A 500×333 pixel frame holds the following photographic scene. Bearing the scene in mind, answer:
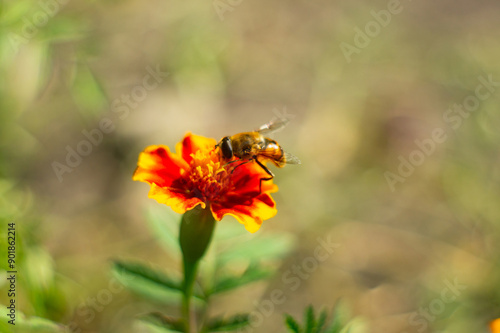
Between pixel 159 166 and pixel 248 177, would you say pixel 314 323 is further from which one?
pixel 159 166

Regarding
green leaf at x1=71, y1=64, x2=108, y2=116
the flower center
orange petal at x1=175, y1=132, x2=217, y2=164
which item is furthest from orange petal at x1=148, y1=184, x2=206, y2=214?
green leaf at x1=71, y1=64, x2=108, y2=116

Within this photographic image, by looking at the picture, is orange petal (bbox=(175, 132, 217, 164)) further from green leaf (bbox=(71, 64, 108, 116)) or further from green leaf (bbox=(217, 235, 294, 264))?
green leaf (bbox=(71, 64, 108, 116))

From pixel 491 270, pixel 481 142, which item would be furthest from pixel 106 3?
pixel 491 270

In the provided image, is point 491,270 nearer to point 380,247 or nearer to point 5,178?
point 380,247

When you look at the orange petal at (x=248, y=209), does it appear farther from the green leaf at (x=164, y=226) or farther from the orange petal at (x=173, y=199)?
the green leaf at (x=164, y=226)

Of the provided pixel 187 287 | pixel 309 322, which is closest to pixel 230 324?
pixel 187 287
